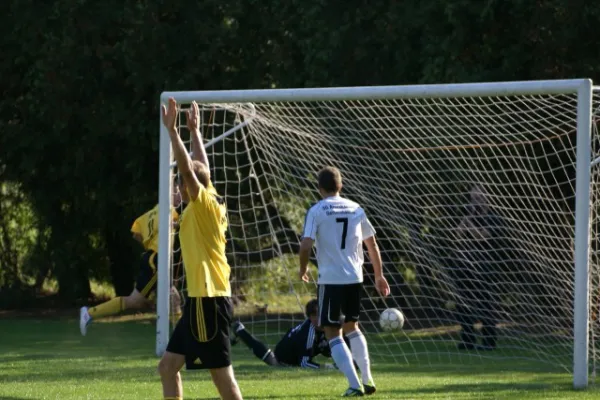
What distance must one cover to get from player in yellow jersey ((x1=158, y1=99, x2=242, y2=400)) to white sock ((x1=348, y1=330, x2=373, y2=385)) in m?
2.05

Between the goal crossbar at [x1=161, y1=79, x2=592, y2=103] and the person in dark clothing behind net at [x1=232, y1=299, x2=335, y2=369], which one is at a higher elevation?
the goal crossbar at [x1=161, y1=79, x2=592, y2=103]

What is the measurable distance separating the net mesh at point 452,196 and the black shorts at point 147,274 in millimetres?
1366

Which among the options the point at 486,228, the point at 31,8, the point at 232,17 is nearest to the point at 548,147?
the point at 486,228

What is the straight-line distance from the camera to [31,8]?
1817 cm

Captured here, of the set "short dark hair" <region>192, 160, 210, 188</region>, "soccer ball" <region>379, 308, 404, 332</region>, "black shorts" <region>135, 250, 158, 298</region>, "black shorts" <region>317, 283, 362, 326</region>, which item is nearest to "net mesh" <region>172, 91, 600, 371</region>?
"soccer ball" <region>379, 308, 404, 332</region>

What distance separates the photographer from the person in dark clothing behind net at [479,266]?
12.4 meters

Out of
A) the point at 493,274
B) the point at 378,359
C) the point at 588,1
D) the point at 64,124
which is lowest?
the point at 378,359

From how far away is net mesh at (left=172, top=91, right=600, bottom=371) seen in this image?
12195 millimetres

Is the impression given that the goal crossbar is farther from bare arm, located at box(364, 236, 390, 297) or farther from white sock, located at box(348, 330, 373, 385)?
white sock, located at box(348, 330, 373, 385)

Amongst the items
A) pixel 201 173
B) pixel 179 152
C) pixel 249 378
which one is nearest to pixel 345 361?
pixel 249 378

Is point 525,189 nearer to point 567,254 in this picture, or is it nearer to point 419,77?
point 567,254

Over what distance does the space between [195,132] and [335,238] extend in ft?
6.79

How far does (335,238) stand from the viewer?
8359 millimetres

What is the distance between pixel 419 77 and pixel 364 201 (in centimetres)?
318
